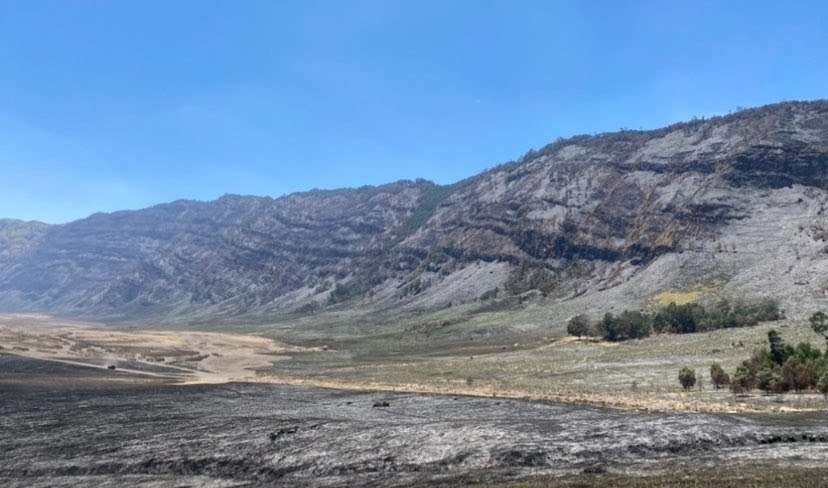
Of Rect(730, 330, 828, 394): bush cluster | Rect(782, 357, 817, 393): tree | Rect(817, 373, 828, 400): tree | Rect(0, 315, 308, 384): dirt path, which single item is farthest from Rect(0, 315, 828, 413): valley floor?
Rect(782, 357, 817, 393): tree

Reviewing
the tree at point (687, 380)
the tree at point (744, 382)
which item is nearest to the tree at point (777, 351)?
the tree at point (744, 382)

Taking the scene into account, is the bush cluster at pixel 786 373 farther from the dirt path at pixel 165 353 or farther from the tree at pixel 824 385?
the dirt path at pixel 165 353

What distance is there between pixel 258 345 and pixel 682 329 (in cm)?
9739

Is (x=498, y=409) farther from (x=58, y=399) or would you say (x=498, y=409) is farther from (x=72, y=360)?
(x=72, y=360)

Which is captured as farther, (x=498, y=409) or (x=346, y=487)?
(x=498, y=409)

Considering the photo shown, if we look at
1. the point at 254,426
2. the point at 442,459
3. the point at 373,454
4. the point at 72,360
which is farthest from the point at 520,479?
the point at 72,360

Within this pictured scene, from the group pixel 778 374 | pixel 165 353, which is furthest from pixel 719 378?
pixel 165 353

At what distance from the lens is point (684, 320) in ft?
456

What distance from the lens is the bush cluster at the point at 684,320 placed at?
13662 cm

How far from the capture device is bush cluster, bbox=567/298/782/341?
137 metres

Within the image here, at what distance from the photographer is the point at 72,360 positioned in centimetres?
12350

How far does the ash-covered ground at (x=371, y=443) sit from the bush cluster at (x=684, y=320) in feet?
264

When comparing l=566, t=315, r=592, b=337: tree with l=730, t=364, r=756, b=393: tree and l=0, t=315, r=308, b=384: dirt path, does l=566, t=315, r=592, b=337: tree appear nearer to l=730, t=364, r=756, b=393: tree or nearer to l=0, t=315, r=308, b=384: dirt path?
l=0, t=315, r=308, b=384: dirt path

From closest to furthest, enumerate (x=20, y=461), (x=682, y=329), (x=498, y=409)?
(x=20, y=461)
(x=498, y=409)
(x=682, y=329)
